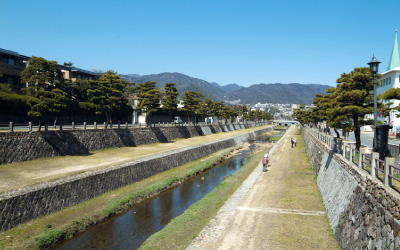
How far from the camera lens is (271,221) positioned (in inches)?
557

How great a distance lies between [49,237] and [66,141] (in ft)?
58.3

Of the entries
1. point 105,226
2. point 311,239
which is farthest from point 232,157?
point 311,239

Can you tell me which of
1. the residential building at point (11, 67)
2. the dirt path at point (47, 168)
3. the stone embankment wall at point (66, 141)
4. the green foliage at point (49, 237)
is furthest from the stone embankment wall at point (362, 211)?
the residential building at point (11, 67)

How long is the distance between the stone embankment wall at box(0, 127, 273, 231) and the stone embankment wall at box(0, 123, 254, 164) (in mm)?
7463

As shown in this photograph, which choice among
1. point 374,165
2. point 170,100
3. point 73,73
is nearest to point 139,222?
point 374,165

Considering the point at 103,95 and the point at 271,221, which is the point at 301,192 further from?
the point at 103,95

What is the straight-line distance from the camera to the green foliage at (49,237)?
45.1 feet

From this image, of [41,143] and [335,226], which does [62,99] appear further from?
[335,226]

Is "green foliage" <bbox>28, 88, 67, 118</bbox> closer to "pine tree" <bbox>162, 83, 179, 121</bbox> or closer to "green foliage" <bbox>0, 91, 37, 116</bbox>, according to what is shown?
"green foliage" <bbox>0, 91, 37, 116</bbox>

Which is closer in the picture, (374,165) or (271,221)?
(374,165)

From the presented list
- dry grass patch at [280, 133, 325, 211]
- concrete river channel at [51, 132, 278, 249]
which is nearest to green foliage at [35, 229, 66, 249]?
concrete river channel at [51, 132, 278, 249]

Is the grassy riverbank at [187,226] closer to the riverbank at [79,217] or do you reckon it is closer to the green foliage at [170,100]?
the riverbank at [79,217]

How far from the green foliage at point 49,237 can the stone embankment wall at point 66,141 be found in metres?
11.9

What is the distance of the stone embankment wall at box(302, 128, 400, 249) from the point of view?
24.6 ft
